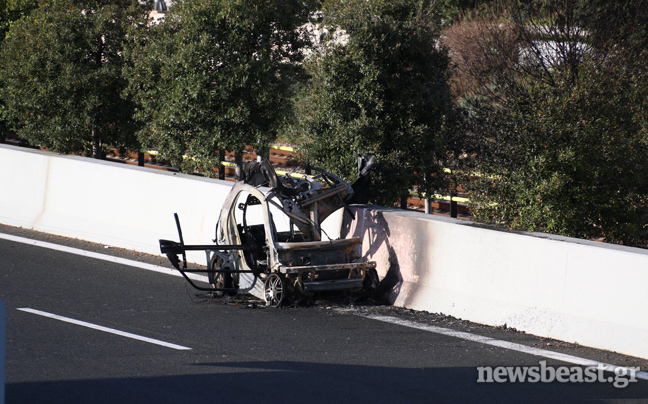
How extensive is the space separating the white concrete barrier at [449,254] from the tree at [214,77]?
2.94m

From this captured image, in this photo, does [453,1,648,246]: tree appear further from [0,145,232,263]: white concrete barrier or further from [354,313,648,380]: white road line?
[0,145,232,263]: white concrete barrier

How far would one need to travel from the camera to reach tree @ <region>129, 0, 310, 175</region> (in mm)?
15664

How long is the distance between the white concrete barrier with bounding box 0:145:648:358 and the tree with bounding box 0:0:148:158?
15.6 ft

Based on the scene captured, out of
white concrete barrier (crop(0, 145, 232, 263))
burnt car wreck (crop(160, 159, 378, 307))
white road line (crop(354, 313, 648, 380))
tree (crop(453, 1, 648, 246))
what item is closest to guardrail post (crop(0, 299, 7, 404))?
burnt car wreck (crop(160, 159, 378, 307))

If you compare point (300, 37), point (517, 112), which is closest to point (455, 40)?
point (300, 37)

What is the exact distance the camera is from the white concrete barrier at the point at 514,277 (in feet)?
24.9

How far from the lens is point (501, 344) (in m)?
7.93

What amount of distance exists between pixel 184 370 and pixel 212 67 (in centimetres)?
1004

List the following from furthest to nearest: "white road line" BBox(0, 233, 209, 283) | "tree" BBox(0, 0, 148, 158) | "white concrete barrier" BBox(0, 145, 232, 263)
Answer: "tree" BBox(0, 0, 148, 158) → "white concrete barrier" BBox(0, 145, 232, 263) → "white road line" BBox(0, 233, 209, 283)

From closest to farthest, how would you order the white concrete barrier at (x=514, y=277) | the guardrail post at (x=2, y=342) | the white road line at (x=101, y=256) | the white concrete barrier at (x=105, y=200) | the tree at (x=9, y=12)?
the guardrail post at (x=2, y=342), the white concrete barrier at (x=514, y=277), the white road line at (x=101, y=256), the white concrete barrier at (x=105, y=200), the tree at (x=9, y=12)

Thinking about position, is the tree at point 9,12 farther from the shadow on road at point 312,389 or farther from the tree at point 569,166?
the shadow on road at point 312,389

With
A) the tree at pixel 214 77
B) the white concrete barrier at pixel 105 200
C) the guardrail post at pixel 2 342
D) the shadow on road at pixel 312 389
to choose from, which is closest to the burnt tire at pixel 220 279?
the white concrete barrier at pixel 105 200

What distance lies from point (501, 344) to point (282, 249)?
290 cm

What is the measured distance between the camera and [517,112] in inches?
465
